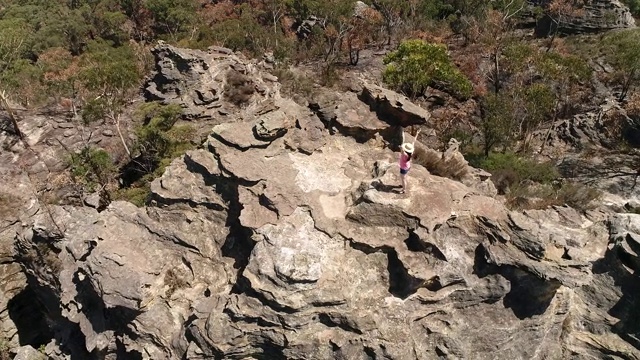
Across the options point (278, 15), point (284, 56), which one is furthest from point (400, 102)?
point (278, 15)

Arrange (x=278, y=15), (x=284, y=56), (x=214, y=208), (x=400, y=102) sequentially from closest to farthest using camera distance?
1. (x=214, y=208)
2. (x=400, y=102)
3. (x=284, y=56)
4. (x=278, y=15)

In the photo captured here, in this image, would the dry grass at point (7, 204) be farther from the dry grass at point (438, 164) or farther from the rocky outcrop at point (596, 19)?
the rocky outcrop at point (596, 19)

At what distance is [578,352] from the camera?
48.7ft

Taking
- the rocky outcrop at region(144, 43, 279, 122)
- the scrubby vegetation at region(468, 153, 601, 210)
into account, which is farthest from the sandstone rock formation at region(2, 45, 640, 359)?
the rocky outcrop at region(144, 43, 279, 122)

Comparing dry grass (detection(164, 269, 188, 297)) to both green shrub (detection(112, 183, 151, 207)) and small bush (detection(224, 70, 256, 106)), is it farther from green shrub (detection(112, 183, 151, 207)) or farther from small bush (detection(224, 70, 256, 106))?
small bush (detection(224, 70, 256, 106))

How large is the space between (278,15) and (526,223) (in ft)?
193

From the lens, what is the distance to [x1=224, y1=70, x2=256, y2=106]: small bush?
1318 inches

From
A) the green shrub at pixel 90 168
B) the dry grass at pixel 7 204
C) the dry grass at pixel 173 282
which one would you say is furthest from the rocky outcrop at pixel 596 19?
the dry grass at pixel 7 204

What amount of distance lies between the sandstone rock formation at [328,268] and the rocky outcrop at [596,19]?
4429 centimetres

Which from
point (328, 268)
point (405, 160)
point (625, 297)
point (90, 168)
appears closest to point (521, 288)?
point (625, 297)

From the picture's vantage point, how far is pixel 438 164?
61.3 ft

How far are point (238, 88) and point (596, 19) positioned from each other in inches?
1764

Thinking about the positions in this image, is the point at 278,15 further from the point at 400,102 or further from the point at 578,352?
the point at 578,352

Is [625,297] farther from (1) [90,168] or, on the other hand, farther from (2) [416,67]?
(1) [90,168]
